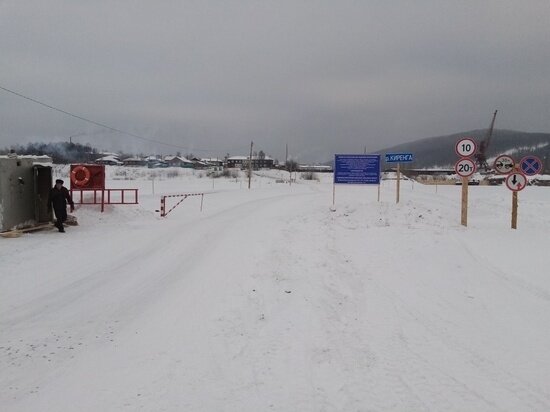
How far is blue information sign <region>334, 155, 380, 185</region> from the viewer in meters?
20.6

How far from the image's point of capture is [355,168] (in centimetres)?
2072

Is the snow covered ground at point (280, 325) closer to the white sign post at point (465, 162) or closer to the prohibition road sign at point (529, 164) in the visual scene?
the white sign post at point (465, 162)

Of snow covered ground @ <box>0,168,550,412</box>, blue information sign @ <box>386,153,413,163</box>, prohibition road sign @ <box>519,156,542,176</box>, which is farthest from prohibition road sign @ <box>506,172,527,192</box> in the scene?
blue information sign @ <box>386,153,413,163</box>

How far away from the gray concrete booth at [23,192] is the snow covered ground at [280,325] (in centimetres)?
195

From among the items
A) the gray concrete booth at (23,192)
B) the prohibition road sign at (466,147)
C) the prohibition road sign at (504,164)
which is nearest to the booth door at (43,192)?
the gray concrete booth at (23,192)

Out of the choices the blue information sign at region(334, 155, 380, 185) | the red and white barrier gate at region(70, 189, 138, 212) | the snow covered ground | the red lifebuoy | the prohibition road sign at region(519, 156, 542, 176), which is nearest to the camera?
the snow covered ground

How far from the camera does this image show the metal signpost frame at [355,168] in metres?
20.6

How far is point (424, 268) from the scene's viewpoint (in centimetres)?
918

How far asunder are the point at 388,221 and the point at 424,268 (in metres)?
5.82

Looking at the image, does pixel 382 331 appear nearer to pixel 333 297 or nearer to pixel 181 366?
pixel 333 297

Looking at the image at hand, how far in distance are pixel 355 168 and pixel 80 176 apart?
504 inches

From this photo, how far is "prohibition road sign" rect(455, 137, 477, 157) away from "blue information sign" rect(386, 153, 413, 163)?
589cm

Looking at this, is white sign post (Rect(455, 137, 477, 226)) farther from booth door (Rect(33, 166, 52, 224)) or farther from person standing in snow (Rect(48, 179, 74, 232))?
booth door (Rect(33, 166, 52, 224))

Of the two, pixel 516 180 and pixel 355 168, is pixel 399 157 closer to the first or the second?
pixel 355 168
